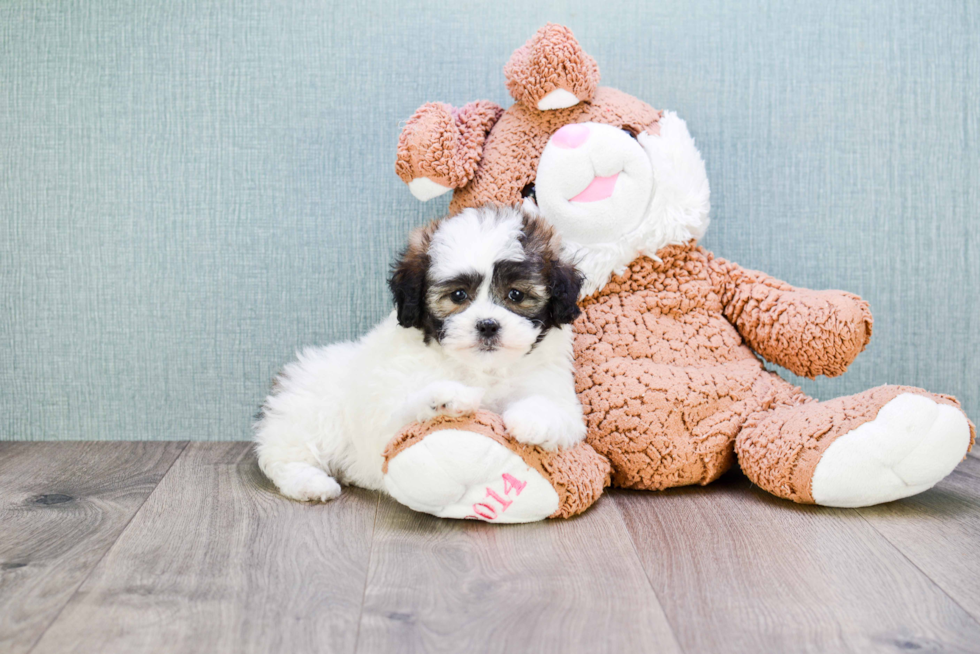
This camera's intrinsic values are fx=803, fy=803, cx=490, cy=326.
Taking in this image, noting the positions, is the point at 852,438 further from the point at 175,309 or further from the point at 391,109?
the point at 175,309

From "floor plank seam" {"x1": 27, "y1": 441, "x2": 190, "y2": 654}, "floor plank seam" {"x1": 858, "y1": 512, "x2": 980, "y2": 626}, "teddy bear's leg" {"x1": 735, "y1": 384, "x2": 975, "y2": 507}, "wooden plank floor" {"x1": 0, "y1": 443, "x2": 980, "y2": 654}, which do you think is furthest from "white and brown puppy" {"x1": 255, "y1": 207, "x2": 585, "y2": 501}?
"floor plank seam" {"x1": 858, "y1": 512, "x2": 980, "y2": 626}

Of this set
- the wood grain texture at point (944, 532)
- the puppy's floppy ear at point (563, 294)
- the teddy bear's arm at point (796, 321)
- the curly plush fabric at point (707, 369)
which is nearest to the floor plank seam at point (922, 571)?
the wood grain texture at point (944, 532)

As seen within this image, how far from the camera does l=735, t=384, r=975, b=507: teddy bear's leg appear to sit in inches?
59.0

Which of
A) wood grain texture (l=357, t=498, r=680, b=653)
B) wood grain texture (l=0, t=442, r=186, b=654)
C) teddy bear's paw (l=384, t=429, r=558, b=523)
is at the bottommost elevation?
wood grain texture (l=0, t=442, r=186, b=654)

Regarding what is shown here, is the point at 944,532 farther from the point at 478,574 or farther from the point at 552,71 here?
the point at 552,71

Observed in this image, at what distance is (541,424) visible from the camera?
144cm

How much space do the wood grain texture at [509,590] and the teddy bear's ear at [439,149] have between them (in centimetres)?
72

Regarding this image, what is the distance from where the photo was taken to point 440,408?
146 cm

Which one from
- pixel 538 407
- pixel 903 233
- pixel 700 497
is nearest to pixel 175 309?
pixel 538 407

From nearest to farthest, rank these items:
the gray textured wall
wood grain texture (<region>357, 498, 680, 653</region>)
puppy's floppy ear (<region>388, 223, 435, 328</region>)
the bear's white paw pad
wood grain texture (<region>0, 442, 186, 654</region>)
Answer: wood grain texture (<region>357, 498, 680, 653</region>), wood grain texture (<region>0, 442, 186, 654</region>), puppy's floppy ear (<region>388, 223, 435, 328</region>), the bear's white paw pad, the gray textured wall

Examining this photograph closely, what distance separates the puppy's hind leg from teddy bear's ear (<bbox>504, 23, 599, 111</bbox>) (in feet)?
2.98

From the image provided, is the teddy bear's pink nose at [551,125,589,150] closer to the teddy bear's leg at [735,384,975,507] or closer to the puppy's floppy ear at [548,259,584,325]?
the puppy's floppy ear at [548,259,584,325]

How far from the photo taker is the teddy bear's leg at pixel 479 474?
1434mm

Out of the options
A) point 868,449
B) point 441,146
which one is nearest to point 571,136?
point 441,146
